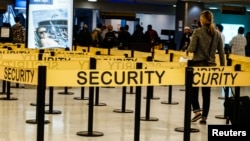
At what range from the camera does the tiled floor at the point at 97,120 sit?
8133mm

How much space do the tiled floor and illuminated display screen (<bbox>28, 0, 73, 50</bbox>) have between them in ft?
5.29

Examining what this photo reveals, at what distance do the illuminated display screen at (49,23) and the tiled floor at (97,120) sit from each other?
1611 mm

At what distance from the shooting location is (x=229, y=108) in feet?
27.8

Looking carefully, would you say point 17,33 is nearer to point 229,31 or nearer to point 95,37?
point 95,37

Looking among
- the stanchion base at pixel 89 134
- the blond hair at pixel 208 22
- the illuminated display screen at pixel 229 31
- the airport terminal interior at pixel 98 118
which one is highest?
the illuminated display screen at pixel 229 31

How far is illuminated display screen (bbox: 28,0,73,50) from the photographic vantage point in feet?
47.6

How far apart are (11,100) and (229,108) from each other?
5.08 metres

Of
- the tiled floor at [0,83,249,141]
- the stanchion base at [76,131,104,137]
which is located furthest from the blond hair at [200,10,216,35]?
the stanchion base at [76,131,104,137]

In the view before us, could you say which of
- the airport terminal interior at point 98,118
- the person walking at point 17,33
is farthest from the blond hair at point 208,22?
the person walking at point 17,33

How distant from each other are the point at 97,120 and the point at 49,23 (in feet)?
18.4

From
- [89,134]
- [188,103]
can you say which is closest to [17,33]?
[89,134]

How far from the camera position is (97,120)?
9602 millimetres

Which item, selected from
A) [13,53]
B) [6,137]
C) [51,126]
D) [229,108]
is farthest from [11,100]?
[229,108]

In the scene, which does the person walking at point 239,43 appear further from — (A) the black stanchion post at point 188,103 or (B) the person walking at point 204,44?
(A) the black stanchion post at point 188,103
